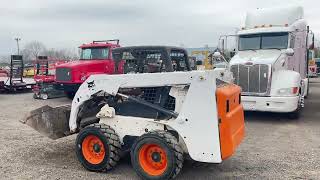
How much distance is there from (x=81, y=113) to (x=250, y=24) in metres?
7.97

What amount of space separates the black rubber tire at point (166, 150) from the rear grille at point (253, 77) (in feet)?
18.7

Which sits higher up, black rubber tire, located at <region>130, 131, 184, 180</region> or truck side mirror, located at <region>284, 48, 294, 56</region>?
truck side mirror, located at <region>284, 48, 294, 56</region>

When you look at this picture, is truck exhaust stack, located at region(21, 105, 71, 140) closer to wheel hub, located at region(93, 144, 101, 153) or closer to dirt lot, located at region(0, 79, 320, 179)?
dirt lot, located at region(0, 79, 320, 179)

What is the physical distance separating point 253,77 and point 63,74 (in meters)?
7.39

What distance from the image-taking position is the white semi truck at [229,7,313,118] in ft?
33.7

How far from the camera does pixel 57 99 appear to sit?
663 inches

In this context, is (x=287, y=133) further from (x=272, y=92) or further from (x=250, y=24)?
(x=250, y=24)

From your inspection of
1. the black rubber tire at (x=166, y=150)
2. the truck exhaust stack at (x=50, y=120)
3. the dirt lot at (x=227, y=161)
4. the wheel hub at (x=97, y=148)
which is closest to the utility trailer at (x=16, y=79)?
the dirt lot at (x=227, y=161)

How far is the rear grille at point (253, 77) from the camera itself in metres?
10.4

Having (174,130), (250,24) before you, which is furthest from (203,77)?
(250,24)

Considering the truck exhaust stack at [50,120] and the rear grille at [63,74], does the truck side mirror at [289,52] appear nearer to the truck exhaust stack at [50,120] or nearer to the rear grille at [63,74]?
the truck exhaust stack at [50,120]

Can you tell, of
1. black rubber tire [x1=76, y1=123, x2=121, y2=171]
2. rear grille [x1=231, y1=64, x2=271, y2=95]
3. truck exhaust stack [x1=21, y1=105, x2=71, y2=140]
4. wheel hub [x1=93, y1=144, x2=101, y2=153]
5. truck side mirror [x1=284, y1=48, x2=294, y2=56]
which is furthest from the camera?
truck side mirror [x1=284, y1=48, x2=294, y2=56]

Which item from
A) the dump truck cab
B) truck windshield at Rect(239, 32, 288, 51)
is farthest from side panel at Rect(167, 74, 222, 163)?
the dump truck cab

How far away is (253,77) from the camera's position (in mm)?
10625
